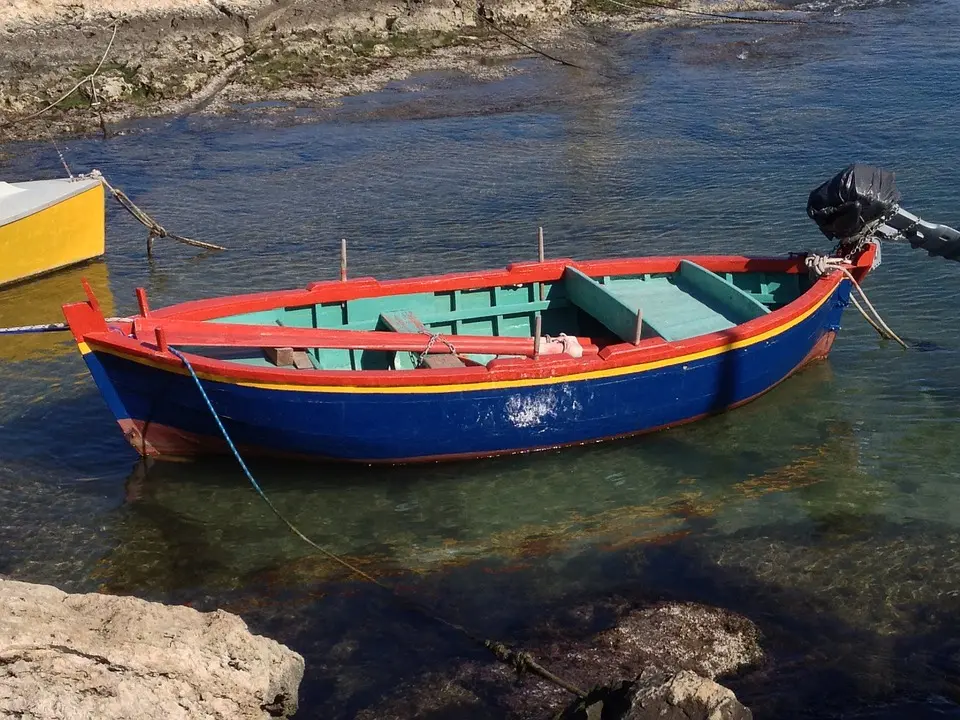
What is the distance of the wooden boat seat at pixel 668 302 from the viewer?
1197 centimetres

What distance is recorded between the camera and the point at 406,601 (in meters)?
9.19

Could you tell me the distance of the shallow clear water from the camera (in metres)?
8.87

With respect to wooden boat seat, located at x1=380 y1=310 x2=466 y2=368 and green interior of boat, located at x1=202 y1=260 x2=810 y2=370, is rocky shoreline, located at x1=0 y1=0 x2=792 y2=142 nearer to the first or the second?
green interior of boat, located at x1=202 y1=260 x2=810 y2=370

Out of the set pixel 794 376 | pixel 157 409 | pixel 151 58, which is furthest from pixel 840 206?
pixel 151 58

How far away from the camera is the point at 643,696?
260 inches

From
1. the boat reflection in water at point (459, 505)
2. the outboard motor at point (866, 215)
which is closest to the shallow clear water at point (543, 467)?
the boat reflection in water at point (459, 505)

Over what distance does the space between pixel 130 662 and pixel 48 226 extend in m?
11.2

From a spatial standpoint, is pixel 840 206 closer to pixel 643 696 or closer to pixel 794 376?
pixel 794 376

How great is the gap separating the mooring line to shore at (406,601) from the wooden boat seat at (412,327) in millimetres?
2020

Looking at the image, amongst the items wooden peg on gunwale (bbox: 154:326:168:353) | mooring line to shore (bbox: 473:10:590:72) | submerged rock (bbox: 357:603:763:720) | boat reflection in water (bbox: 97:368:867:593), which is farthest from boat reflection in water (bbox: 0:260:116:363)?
mooring line to shore (bbox: 473:10:590:72)

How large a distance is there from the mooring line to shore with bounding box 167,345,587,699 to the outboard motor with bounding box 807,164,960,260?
6.56 m

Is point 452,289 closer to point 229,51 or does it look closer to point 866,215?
point 866,215

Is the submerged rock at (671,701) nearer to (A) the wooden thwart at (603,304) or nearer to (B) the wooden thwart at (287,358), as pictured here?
(A) the wooden thwart at (603,304)

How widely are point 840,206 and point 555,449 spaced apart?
418 centimetres
